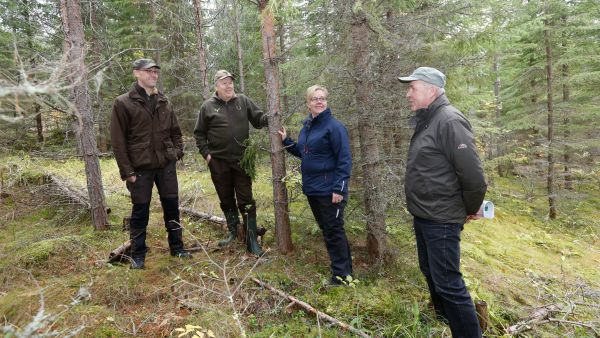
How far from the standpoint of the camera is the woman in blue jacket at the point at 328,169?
4.54m

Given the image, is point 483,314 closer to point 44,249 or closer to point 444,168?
point 444,168

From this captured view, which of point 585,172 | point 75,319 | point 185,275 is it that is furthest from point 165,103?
point 585,172

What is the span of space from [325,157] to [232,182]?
5.82 feet

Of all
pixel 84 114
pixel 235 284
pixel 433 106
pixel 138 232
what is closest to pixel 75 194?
pixel 84 114

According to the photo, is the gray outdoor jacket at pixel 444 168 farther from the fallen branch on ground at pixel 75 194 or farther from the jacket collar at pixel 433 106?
the fallen branch on ground at pixel 75 194

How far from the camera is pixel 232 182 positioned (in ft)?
18.7

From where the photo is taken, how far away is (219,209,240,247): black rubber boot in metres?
5.96

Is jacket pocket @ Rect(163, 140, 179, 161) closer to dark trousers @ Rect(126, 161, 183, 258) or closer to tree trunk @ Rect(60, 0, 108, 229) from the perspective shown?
dark trousers @ Rect(126, 161, 183, 258)

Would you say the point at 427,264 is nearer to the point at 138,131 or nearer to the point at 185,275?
the point at 185,275

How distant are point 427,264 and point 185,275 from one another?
3109 millimetres

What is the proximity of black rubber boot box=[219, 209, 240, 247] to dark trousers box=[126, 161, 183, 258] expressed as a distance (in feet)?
2.39

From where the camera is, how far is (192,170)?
14078 millimetres

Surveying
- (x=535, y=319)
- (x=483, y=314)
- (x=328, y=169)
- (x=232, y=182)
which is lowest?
(x=535, y=319)

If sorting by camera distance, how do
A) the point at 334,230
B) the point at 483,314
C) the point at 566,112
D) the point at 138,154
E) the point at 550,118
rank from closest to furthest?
the point at 483,314
the point at 334,230
the point at 138,154
the point at 550,118
the point at 566,112
